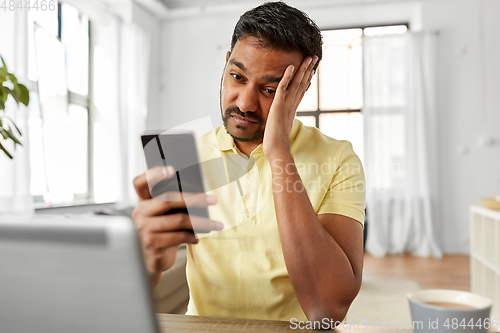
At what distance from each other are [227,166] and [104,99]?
11.5 feet

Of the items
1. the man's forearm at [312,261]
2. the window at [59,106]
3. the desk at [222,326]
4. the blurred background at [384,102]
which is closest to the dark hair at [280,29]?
the man's forearm at [312,261]

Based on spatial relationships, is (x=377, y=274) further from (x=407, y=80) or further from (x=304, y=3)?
(x=304, y=3)

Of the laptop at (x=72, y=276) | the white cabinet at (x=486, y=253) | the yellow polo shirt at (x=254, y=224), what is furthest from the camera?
the white cabinet at (x=486, y=253)

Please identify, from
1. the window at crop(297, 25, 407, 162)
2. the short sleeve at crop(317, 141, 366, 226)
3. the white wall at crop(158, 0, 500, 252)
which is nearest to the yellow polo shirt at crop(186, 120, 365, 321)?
the short sleeve at crop(317, 141, 366, 226)

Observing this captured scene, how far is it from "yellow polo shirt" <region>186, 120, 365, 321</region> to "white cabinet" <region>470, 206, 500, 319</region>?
171 cm

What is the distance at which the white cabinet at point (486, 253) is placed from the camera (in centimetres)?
225

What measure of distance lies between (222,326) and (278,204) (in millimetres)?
289

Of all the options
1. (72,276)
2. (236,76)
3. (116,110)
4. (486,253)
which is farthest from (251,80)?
(116,110)

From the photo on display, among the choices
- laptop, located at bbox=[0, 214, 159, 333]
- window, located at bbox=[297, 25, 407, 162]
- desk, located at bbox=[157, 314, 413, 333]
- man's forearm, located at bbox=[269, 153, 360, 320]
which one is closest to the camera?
laptop, located at bbox=[0, 214, 159, 333]

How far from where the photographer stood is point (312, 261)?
30.0 inches

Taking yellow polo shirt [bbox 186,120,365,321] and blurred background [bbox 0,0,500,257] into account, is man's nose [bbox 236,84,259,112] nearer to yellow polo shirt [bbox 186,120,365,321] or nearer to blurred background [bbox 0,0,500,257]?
yellow polo shirt [bbox 186,120,365,321]

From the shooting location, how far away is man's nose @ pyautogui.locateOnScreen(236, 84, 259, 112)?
3.09 ft

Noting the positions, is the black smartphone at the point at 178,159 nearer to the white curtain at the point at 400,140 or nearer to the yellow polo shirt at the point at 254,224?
the yellow polo shirt at the point at 254,224

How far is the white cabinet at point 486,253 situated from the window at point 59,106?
329 cm
